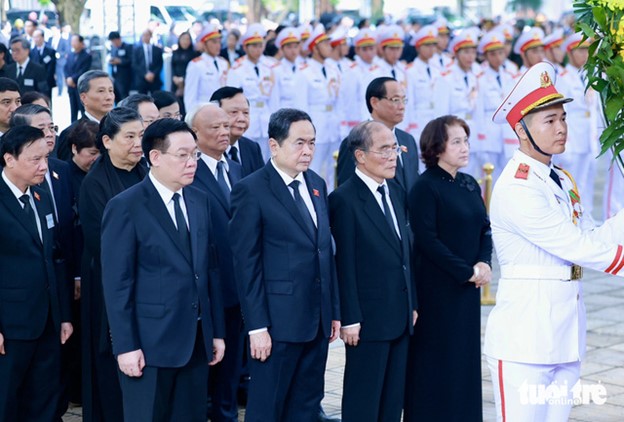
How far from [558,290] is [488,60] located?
1033 cm

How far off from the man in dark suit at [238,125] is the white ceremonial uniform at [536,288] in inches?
97.7

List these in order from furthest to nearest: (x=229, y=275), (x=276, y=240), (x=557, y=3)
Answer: (x=557, y=3), (x=229, y=275), (x=276, y=240)

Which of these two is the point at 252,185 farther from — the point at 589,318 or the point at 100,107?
the point at 589,318

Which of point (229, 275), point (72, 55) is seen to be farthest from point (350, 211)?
point (72, 55)

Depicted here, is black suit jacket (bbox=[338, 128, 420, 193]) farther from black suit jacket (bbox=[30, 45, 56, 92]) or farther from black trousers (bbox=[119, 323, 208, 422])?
black suit jacket (bbox=[30, 45, 56, 92])

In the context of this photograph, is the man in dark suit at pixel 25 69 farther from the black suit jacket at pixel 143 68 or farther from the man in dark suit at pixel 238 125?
the man in dark suit at pixel 238 125

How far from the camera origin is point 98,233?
18.0ft

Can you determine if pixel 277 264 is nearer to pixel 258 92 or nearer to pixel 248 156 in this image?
pixel 248 156

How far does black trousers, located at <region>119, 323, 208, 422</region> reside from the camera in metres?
4.78

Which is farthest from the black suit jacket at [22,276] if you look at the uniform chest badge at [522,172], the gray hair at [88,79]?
the uniform chest badge at [522,172]

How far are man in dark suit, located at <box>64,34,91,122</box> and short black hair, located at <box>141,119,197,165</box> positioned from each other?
13976 mm

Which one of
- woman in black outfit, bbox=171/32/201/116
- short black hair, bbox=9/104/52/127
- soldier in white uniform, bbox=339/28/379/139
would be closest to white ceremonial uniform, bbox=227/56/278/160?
soldier in white uniform, bbox=339/28/379/139

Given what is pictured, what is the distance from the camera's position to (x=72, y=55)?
20.4 meters

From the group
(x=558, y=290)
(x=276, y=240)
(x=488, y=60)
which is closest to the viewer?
(x=558, y=290)
